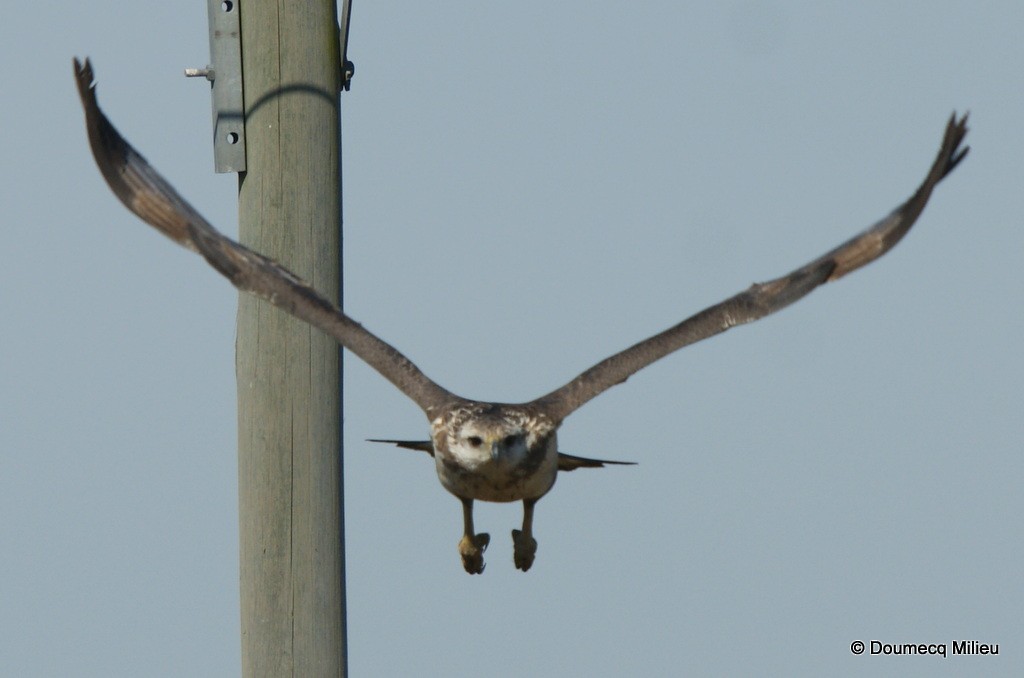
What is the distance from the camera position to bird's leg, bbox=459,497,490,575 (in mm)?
4727

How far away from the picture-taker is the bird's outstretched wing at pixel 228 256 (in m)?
3.61

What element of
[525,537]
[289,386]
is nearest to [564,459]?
[525,537]

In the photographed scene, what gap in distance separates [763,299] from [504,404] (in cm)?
112

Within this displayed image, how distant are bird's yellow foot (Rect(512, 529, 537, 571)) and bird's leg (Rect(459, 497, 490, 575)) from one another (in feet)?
0.49

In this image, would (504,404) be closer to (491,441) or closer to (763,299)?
(491,441)

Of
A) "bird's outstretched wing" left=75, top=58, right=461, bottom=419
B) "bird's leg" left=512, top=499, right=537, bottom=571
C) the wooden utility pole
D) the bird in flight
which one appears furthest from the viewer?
"bird's leg" left=512, top=499, right=537, bottom=571

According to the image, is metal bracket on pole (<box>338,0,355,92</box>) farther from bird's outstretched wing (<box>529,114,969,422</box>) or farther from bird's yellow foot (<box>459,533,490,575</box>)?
bird's yellow foot (<box>459,533,490,575</box>)

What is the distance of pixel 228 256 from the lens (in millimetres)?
3801

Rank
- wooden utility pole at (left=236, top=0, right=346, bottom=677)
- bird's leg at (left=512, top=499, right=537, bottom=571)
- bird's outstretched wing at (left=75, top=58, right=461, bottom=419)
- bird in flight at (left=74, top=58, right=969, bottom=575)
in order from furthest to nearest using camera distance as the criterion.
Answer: bird's leg at (left=512, top=499, right=537, bottom=571)
bird in flight at (left=74, top=58, right=969, bottom=575)
wooden utility pole at (left=236, top=0, right=346, bottom=677)
bird's outstretched wing at (left=75, top=58, right=461, bottom=419)

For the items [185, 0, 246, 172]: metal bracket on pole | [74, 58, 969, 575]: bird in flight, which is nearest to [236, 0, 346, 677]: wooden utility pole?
[185, 0, 246, 172]: metal bracket on pole

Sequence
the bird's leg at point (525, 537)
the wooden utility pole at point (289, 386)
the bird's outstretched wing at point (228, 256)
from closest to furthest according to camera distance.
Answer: the bird's outstretched wing at point (228, 256)
the wooden utility pole at point (289, 386)
the bird's leg at point (525, 537)

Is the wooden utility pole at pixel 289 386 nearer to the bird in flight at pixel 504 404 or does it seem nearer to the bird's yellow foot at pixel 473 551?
the bird in flight at pixel 504 404

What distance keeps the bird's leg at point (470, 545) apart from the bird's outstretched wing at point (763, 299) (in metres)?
0.64

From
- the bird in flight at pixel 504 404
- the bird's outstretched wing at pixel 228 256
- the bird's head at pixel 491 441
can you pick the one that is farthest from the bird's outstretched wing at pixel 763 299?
the bird's outstretched wing at pixel 228 256
